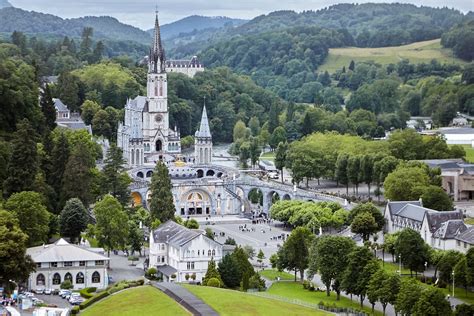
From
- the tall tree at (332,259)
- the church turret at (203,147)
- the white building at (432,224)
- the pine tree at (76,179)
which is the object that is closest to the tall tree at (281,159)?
the church turret at (203,147)

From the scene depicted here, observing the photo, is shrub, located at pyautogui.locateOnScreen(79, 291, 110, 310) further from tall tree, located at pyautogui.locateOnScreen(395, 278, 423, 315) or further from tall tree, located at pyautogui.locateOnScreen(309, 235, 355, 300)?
tall tree, located at pyautogui.locateOnScreen(395, 278, 423, 315)

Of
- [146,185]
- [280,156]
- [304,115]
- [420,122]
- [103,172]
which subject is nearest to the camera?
[103,172]

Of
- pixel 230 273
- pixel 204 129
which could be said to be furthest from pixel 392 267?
pixel 204 129

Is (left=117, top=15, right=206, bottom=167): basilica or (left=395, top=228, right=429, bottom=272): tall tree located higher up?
(left=117, top=15, right=206, bottom=167): basilica

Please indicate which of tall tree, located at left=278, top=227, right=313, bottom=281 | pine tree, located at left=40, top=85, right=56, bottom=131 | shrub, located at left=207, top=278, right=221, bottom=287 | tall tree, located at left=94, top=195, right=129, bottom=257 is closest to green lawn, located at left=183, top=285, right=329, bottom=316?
shrub, located at left=207, top=278, right=221, bottom=287

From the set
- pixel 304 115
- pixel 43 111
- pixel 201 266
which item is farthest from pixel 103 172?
pixel 304 115

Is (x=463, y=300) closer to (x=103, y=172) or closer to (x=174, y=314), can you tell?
(x=174, y=314)
